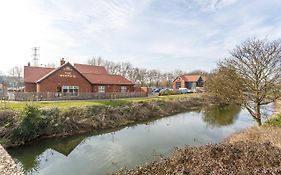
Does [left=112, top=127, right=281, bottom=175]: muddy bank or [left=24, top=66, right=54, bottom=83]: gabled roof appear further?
[left=24, top=66, right=54, bottom=83]: gabled roof

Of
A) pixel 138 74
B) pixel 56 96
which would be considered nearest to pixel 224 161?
pixel 56 96

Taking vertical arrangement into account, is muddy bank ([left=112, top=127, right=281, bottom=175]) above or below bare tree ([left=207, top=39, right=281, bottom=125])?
below

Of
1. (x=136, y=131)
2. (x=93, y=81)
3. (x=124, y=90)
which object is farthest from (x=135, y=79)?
(x=136, y=131)

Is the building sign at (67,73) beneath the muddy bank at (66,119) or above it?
above

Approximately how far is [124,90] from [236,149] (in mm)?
28386

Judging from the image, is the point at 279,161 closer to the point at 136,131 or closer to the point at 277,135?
the point at 277,135

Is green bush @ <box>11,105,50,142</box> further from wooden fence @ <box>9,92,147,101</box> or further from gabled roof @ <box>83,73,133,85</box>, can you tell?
gabled roof @ <box>83,73,133,85</box>

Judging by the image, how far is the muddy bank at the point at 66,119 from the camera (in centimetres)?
1458

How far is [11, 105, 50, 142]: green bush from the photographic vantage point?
1447 centimetres

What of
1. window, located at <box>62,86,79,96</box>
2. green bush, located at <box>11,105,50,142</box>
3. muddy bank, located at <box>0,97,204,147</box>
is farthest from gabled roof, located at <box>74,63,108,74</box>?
green bush, located at <box>11,105,50,142</box>

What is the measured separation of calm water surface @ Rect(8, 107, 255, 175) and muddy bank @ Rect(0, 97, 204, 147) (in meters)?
0.88

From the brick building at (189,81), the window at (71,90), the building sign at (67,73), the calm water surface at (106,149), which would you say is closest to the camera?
the calm water surface at (106,149)

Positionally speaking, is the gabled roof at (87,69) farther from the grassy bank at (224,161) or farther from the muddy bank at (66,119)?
the grassy bank at (224,161)

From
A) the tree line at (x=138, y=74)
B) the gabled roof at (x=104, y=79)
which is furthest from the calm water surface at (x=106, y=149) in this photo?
the tree line at (x=138, y=74)
